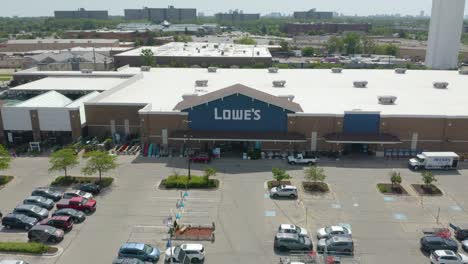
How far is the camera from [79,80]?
208 feet

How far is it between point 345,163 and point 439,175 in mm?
8037

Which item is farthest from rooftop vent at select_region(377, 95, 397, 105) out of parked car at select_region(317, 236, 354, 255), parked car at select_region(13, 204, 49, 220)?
parked car at select_region(13, 204, 49, 220)

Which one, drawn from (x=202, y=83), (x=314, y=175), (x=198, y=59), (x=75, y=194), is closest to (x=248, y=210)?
(x=314, y=175)

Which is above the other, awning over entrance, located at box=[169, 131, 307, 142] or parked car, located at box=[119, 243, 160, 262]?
awning over entrance, located at box=[169, 131, 307, 142]

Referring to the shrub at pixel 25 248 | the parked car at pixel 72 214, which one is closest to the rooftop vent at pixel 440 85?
the parked car at pixel 72 214

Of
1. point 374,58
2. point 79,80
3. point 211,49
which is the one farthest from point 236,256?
point 374,58

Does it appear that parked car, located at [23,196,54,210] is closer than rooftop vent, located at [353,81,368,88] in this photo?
Yes

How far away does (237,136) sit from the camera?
42812 millimetres

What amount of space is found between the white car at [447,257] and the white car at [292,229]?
7351 mm

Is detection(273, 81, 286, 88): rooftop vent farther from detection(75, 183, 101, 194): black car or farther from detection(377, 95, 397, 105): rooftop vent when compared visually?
detection(75, 183, 101, 194): black car

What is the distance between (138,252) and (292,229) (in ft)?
30.8

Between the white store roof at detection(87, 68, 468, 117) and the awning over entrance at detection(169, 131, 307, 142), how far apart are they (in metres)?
2.94

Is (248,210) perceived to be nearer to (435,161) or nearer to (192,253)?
(192,253)

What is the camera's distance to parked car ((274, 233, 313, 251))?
2616cm
